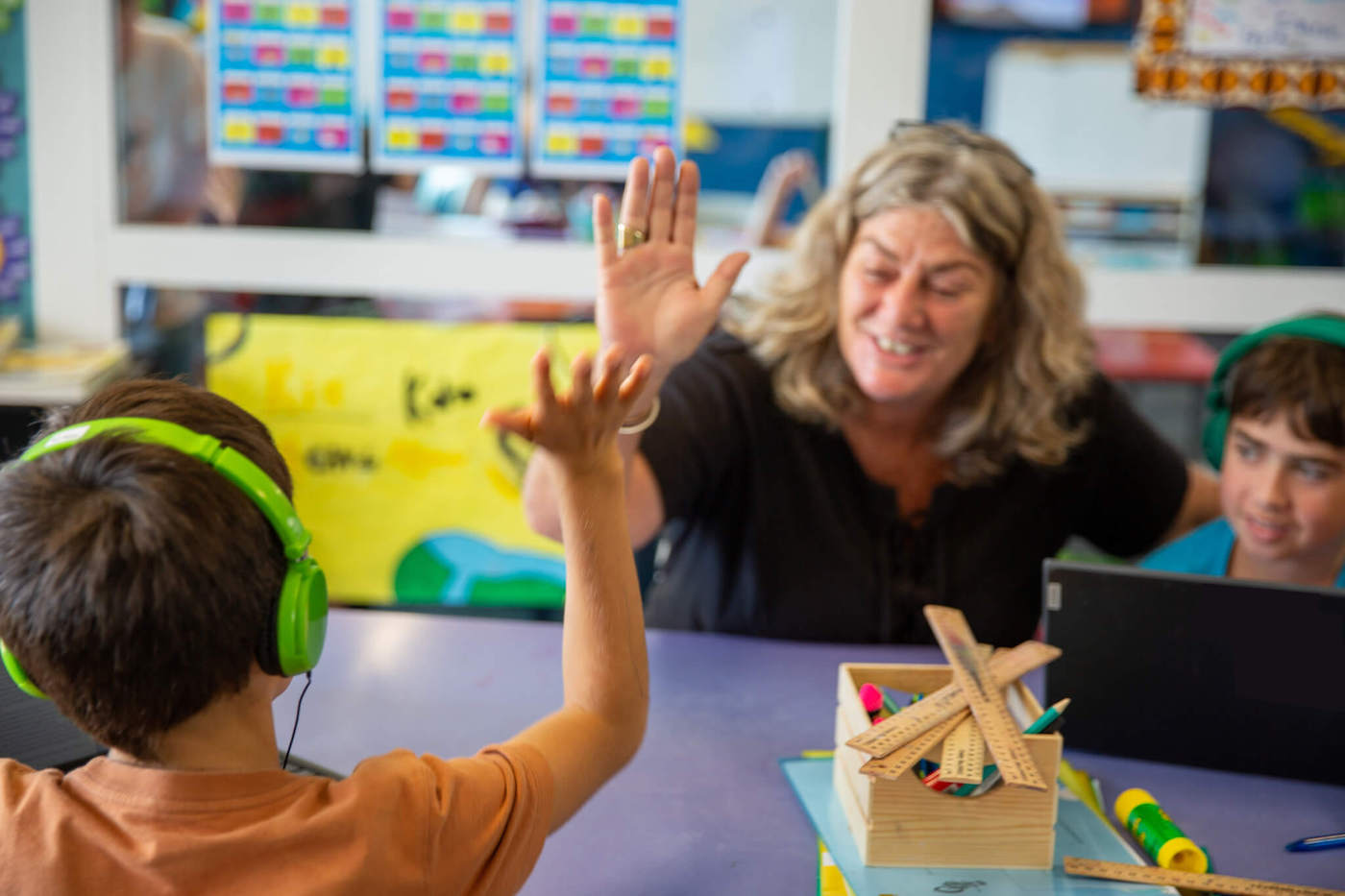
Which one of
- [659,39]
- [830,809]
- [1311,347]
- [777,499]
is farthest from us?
[659,39]

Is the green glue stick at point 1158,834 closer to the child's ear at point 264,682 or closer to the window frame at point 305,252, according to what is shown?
the child's ear at point 264,682

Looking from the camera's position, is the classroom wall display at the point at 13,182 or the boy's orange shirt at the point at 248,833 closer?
the boy's orange shirt at the point at 248,833

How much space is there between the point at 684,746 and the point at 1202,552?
89 centimetres

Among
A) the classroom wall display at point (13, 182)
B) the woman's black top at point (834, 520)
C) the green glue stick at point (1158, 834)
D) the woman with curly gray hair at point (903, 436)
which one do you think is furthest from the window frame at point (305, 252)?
the green glue stick at point (1158, 834)

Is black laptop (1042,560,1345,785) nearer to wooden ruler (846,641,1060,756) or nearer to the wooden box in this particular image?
wooden ruler (846,641,1060,756)

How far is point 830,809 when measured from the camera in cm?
113

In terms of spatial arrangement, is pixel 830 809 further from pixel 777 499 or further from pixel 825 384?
pixel 825 384

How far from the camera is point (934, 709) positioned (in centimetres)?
107

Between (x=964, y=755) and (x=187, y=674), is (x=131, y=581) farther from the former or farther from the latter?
(x=964, y=755)

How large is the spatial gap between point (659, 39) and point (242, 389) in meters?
1.22

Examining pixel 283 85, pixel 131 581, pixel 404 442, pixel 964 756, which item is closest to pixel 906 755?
pixel 964 756

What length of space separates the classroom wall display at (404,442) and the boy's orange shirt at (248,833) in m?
1.92

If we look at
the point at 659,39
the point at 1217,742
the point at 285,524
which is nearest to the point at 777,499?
the point at 1217,742

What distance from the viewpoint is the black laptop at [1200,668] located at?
119 cm
